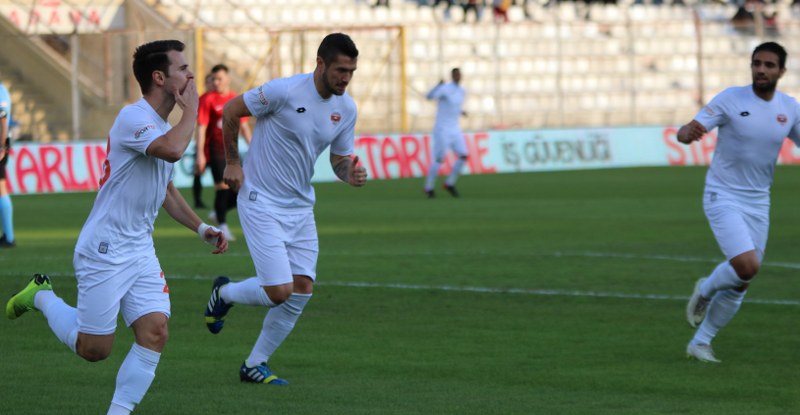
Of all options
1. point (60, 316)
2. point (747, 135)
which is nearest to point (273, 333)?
point (60, 316)

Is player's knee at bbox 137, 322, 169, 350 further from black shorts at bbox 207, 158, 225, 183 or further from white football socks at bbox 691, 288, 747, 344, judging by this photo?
black shorts at bbox 207, 158, 225, 183

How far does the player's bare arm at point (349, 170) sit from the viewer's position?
8602mm

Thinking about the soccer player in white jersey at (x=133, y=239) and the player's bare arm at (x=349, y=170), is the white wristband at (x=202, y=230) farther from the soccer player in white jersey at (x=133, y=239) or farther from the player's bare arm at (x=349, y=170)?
the player's bare arm at (x=349, y=170)

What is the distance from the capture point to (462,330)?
1076cm

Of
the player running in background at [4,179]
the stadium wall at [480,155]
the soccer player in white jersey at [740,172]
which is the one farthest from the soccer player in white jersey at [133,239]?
→ the stadium wall at [480,155]

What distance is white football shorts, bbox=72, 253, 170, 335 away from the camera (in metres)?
6.80

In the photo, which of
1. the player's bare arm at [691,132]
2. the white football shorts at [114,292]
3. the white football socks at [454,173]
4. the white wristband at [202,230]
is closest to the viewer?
the white football shorts at [114,292]

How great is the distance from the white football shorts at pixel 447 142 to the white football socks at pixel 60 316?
1867 centimetres

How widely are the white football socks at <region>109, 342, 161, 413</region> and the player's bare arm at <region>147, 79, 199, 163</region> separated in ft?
3.02

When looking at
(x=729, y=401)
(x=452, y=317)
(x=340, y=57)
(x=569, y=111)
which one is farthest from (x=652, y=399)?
(x=569, y=111)

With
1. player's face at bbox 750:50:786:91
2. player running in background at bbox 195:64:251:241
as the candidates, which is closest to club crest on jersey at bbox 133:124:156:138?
player's face at bbox 750:50:786:91

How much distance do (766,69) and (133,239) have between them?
4.60 m

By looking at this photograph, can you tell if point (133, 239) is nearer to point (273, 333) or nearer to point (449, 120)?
point (273, 333)

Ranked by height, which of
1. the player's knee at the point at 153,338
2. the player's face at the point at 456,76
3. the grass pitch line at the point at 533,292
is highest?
the player's face at the point at 456,76
